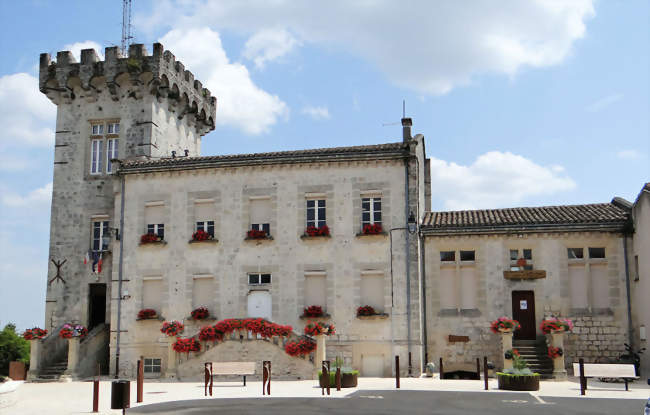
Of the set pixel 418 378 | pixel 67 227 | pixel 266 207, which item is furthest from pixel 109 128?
pixel 418 378

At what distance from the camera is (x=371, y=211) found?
81.8ft

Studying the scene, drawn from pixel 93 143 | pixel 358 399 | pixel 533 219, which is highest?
pixel 93 143

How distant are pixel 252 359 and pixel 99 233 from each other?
9.10 meters

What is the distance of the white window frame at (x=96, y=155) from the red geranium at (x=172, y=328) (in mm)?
7582

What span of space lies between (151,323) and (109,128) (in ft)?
27.6

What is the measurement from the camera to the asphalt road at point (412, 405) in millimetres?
14273

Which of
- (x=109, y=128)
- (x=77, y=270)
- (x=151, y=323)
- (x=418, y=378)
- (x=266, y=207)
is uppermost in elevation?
(x=109, y=128)

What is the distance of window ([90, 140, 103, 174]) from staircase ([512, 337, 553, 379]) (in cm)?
1704

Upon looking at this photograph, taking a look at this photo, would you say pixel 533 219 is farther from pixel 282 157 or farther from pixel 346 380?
pixel 346 380

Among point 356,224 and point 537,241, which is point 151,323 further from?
point 537,241

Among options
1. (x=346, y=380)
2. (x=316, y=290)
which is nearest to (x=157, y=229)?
(x=316, y=290)

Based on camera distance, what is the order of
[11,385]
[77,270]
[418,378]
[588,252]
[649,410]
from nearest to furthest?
[649,410]
[11,385]
[418,378]
[588,252]
[77,270]

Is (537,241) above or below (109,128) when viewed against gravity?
below

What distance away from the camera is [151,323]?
84.7 ft
